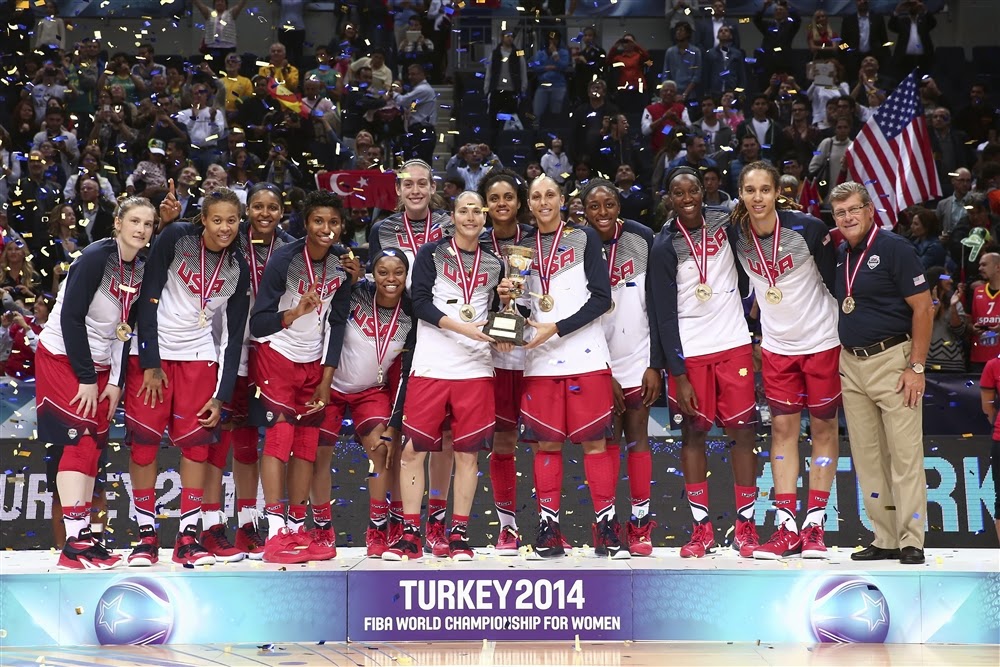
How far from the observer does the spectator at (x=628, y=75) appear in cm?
1316

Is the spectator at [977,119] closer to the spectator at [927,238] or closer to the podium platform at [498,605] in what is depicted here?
the spectator at [927,238]

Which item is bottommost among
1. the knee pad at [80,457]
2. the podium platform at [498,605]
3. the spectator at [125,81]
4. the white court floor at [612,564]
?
the podium platform at [498,605]

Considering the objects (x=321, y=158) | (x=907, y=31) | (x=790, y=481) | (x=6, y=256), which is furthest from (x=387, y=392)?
(x=907, y=31)

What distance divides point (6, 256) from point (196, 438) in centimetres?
502

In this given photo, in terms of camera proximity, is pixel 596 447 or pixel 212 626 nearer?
pixel 212 626

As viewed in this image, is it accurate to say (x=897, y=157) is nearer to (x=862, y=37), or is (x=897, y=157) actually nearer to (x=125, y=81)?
(x=862, y=37)

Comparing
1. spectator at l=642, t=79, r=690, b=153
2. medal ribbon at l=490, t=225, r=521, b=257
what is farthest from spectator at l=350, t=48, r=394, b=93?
medal ribbon at l=490, t=225, r=521, b=257

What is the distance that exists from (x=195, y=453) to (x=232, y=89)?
758 centimetres

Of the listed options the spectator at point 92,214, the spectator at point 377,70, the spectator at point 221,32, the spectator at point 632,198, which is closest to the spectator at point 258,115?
the spectator at point 377,70

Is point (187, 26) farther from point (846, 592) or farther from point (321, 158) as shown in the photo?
point (846, 592)

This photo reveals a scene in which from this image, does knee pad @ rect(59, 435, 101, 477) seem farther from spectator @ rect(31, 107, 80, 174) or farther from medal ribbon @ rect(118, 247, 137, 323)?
spectator @ rect(31, 107, 80, 174)

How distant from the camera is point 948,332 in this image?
371 inches

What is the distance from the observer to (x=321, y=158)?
12.1 metres

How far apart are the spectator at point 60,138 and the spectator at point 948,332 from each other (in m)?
8.02
